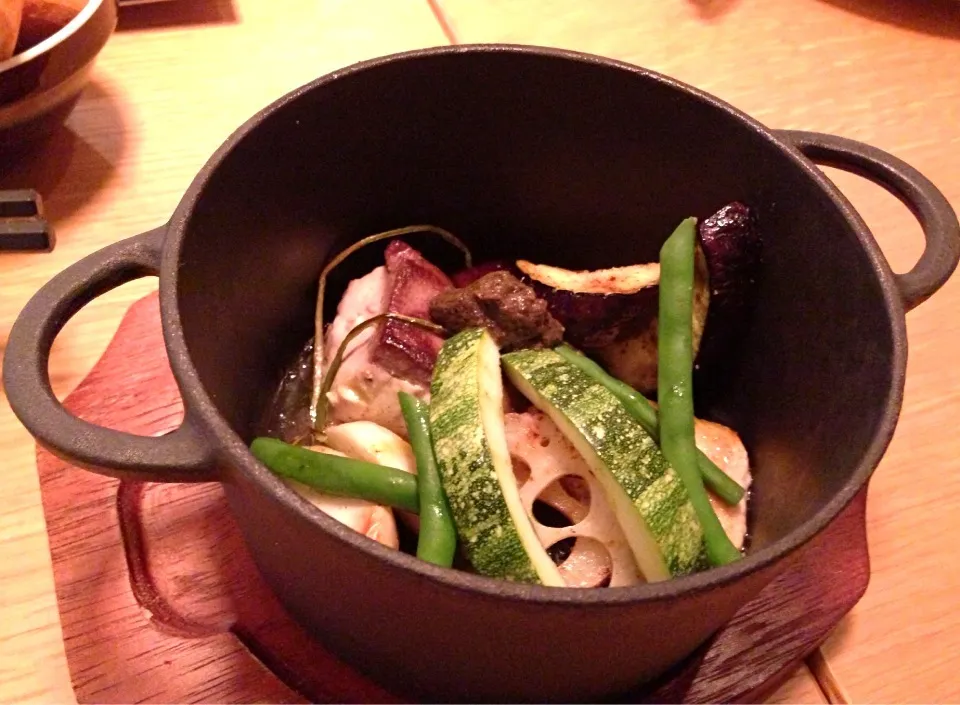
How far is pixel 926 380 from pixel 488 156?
643mm

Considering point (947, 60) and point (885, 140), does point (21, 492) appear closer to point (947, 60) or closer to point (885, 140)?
point (885, 140)

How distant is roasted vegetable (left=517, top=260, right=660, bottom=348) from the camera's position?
960 millimetres

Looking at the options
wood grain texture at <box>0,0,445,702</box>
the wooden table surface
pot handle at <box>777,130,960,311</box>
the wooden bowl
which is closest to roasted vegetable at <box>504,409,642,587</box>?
the wooden table surface

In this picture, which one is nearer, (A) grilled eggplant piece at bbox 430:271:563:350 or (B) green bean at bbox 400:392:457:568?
(B) green bean at bbox 400:392:457:568

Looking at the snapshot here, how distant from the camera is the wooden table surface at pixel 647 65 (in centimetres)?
84

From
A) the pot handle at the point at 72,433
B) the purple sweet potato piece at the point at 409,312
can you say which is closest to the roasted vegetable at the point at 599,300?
the purple sweet potato piece at the point at 409,312

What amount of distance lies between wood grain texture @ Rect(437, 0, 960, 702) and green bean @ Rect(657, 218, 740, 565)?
0.21 m

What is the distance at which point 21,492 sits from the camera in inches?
34.3

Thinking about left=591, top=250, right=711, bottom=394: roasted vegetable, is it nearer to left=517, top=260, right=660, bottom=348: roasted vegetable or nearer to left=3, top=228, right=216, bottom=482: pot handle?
left=517, top=260, right=660, bottom=348: roasted vegetable

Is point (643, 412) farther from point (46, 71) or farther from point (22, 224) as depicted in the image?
point (46, 71)

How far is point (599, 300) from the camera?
0.96 meters

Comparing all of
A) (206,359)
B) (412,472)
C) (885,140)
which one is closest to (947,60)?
(885,140)

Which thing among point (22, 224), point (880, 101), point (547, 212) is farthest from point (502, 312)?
point (880, 101)

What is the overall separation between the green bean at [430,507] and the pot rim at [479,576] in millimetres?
181
